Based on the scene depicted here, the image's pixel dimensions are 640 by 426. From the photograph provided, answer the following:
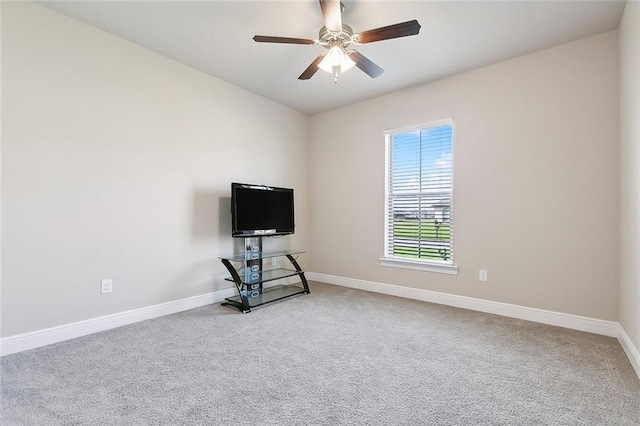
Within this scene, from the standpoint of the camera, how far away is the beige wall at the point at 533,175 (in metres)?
2.74

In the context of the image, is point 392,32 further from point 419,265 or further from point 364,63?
point 419,265

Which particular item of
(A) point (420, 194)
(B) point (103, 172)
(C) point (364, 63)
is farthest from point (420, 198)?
(B) point (103, 172)

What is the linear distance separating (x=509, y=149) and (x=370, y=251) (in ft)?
6.76

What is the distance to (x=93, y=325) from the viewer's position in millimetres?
2711

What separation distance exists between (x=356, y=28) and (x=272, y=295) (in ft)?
9.89

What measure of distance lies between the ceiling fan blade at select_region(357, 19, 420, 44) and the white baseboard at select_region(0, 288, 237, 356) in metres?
3.10

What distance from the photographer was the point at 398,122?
13.3ft

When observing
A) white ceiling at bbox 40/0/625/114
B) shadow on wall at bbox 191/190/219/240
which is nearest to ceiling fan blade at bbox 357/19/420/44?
white ceiling at bbox 40/0/625/114

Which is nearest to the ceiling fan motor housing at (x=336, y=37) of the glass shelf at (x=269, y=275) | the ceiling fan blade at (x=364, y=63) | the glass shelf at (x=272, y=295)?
the ceiling fan blade at (x=364, y=63)

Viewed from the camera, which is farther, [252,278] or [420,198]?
[420,198]

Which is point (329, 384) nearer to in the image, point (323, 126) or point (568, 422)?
point (568, 422)

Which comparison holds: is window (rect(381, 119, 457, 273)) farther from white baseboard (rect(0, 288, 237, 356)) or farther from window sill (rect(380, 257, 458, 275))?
white baseboard (rect(0, 288, 237, 356))

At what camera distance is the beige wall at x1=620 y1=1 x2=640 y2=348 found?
2129 millimetres

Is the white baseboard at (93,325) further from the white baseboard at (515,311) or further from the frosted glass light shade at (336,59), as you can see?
the frosted glass light shade at (336,59)
